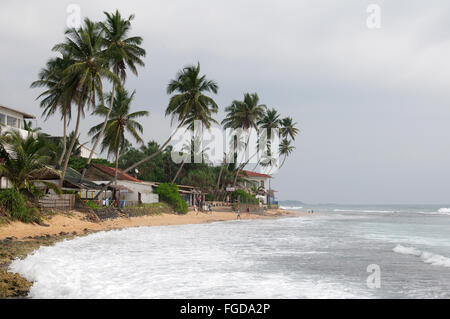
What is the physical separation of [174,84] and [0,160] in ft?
65.5

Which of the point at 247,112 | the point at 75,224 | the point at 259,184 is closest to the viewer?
the point at 75,224

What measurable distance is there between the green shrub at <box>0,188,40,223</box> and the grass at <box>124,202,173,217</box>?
34.0 feet

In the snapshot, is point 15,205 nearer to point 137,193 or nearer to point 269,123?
point 137,193

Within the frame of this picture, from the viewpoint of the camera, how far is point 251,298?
6898 millimetres

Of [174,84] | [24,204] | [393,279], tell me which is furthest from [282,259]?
[174,84]

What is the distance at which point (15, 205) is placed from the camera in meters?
15.7

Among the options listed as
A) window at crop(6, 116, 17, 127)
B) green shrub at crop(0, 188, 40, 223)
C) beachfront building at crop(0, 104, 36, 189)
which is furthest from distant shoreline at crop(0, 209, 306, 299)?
window at crop(6, 116, 17, 127)

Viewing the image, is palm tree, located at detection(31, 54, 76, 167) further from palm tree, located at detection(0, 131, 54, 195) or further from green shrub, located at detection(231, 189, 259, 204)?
green shrub, located at detection(231, 189, 259, 204)

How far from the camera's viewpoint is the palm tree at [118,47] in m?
27.4

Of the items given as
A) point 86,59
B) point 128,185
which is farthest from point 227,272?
point 128,185

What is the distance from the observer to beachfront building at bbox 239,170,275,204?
6184 centimetres

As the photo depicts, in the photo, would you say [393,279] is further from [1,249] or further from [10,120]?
[10,120]
